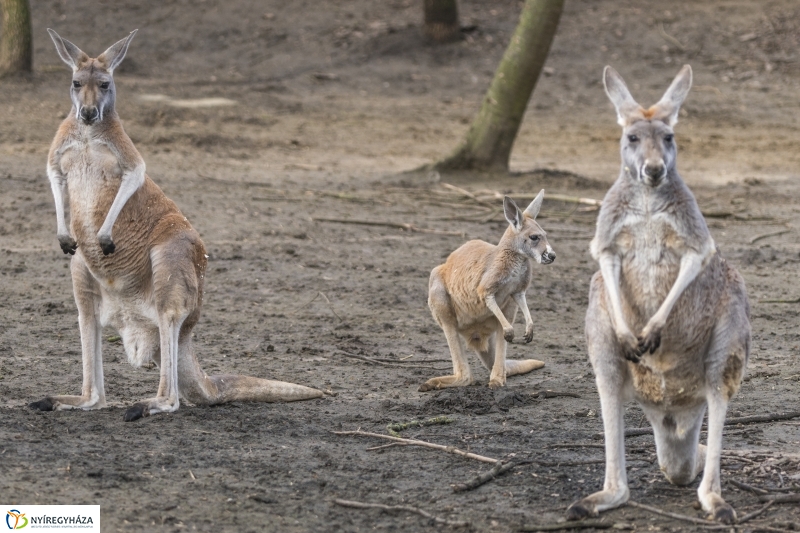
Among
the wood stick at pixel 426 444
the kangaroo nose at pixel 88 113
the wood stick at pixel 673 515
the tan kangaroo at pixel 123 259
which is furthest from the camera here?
the kangaroo nose at pixel 88 113

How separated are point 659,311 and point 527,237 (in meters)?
2.26

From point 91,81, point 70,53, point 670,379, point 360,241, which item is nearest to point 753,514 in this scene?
point 670,379

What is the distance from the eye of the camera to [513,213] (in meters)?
6.43

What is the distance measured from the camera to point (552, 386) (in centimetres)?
610

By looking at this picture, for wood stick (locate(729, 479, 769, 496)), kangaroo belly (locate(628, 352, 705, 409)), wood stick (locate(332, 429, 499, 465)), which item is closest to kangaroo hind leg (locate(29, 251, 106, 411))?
wood stick (locate(332, 429, 499, 465))

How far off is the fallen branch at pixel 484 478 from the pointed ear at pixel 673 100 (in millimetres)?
1532

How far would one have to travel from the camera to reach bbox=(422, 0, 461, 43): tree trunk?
16.7m

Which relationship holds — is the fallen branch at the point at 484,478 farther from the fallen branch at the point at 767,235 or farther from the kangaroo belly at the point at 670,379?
the fallen branch at the point at 767,235

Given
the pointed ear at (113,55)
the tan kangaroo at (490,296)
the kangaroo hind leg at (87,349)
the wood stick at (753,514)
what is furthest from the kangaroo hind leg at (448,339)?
the wood stick at (753,514)

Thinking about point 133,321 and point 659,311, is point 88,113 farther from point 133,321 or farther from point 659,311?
point 659,311

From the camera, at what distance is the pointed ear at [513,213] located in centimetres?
637

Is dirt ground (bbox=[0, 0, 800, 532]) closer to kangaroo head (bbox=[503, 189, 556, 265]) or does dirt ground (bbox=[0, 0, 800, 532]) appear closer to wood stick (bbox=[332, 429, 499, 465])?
wood stick (bbox=[332, 429, 499, 465])

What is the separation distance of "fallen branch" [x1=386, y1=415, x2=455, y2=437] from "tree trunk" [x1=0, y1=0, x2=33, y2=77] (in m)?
9.65

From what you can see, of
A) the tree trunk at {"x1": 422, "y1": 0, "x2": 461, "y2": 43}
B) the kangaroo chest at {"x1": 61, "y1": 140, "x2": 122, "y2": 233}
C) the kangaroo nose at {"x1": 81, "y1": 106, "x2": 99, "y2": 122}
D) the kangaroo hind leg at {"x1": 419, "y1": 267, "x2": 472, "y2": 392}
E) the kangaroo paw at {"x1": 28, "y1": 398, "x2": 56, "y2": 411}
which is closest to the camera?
the kangaroo paw at {"x1": 28, "y1": 398, "x2": 56, "y2": 411}
